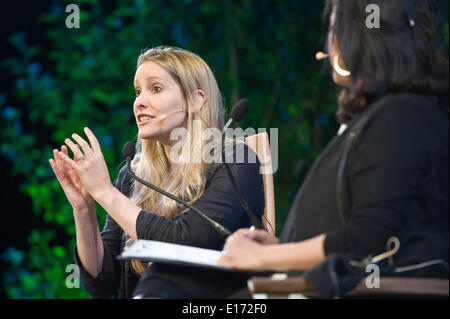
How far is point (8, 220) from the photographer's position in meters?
3.41

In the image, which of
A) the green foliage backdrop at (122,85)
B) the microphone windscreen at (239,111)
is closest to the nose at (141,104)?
Answer: the microphone windscreen at (239,111)

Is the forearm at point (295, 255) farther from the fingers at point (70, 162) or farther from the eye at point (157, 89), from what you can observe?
the eye at point (157, 89)

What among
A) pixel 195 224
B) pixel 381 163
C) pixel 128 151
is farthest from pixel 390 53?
pixel 128 151

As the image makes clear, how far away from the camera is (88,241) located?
1915 millimetres

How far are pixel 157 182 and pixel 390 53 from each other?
1000mm

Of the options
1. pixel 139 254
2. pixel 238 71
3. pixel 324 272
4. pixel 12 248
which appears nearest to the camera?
pixel 324 272

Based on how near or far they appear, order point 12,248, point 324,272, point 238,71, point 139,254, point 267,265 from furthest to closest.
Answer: point 238,71 → point 12,248 → point 139,254 → point 267,265 → point 324,272

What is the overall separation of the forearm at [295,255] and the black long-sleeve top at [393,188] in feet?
0.06

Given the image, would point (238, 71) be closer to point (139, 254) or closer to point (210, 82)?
point (210, 82)

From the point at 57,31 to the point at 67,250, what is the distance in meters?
1.15

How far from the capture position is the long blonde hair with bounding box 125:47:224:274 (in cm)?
194

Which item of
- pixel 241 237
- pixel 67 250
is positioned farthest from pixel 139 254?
pixel 67 250

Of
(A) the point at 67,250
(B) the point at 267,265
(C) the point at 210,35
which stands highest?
(C) the point at 210,35

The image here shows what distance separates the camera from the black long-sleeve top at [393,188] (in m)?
1.19
